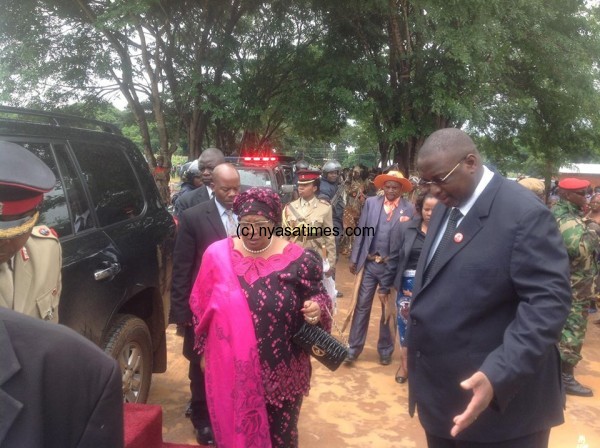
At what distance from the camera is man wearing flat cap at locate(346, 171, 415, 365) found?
498cm

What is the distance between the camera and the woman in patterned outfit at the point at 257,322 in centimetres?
262

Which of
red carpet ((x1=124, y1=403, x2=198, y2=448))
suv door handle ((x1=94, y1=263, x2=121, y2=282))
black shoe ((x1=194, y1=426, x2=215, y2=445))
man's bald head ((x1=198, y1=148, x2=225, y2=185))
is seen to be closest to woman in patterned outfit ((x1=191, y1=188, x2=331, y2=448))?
red carpet ((x1=124, y1=403, x2=198, y2=448))

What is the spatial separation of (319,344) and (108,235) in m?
1.47

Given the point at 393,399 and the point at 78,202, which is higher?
the point at 78,202

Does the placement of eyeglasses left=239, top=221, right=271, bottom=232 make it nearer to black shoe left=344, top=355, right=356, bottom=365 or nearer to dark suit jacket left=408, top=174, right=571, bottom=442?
dark suit jacket left=408, top=174, right=571, bottom=442

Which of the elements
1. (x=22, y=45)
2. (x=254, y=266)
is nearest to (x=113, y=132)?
(x=254, y=266)

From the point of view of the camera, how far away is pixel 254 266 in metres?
2.71

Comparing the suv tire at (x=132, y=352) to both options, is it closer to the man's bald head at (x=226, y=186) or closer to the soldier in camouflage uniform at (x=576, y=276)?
the man's bald head at (x=226, y=186)

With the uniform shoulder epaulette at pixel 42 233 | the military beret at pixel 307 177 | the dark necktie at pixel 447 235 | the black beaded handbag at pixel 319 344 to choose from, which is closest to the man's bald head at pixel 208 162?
the military beret at pixel 307 177

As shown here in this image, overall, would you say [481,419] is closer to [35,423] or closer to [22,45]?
[35,423]

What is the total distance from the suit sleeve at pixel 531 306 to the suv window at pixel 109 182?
7.86ft

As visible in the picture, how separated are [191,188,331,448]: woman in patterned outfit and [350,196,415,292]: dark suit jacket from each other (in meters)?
2.18

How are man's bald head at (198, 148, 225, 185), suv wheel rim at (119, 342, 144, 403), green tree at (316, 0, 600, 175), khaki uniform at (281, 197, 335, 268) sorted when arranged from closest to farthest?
1. suv wheel rim at (119, 342, 144, 403)
2. man's bald head at (198, 148, 225, 185)
3. khaki uniform at (281, 197, 335, 268)
4. green tree at (316, 0, 600, 175)

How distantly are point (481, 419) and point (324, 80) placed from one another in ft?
33.9
